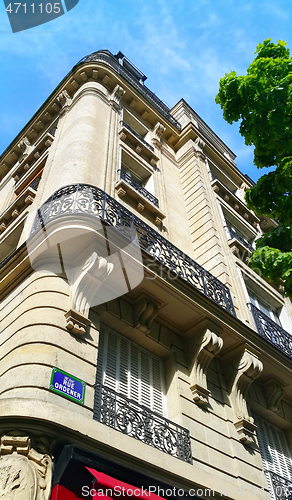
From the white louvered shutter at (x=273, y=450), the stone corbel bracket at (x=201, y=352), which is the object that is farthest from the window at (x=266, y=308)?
the stone corbel bracket at (x=201, y=352)

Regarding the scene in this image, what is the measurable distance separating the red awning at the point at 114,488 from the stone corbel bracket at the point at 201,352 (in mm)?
2567

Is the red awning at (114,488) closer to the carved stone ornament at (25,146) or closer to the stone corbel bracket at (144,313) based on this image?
the stone corbel bracket at (144,313)

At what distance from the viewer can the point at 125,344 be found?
7.82 m

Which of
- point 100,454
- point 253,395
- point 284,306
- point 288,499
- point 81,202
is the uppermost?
point 284,306

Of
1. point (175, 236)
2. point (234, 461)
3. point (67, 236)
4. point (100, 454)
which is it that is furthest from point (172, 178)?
point (100, 454)

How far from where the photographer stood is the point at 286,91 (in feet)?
26.0

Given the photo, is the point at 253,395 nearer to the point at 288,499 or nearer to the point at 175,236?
the point at 288,499

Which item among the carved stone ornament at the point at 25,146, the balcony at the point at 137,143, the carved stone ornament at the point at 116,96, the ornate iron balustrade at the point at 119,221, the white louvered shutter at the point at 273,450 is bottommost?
the white louvered shutter at the point at 273,450

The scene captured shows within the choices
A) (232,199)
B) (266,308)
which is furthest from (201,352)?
(232,199)

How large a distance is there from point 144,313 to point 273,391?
3944 mm

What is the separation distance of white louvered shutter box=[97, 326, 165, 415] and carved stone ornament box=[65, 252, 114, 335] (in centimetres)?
80

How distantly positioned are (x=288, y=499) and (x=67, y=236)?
22.4 ft

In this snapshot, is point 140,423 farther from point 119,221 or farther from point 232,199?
point 232,199

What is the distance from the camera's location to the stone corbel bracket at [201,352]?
7.87 meters
